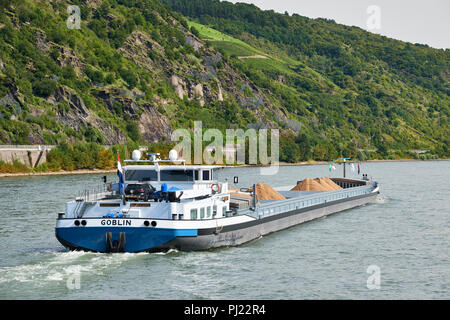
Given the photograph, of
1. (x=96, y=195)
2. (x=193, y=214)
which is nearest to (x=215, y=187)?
(x=193, y=214)

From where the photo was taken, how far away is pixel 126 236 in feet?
101

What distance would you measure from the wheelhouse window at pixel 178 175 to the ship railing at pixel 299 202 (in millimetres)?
4204

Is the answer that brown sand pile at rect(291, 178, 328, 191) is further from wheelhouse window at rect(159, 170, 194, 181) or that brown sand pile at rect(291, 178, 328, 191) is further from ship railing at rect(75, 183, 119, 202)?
ship railing at rect(75, 183, 119, 202)

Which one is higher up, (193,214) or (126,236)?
(193,214)

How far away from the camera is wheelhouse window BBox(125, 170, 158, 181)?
35250mm

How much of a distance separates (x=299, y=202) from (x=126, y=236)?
21.0m

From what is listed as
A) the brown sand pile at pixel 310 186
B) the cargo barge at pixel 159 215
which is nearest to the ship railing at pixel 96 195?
the cargo barge at pixel 159 215

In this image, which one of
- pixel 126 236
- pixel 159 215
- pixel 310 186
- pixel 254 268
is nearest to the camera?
pixel 254 268

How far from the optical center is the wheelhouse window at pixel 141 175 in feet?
116

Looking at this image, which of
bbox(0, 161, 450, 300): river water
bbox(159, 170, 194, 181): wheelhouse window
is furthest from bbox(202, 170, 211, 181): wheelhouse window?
bbox(0, 161, 450, 300): river water

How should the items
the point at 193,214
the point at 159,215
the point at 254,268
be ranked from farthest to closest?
the point at 193,214
the point at 159,215
the point at 254,268

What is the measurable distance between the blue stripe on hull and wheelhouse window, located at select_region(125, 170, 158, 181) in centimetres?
495

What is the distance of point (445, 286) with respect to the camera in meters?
28.0

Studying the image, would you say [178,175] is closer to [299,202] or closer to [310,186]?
[299,202]
